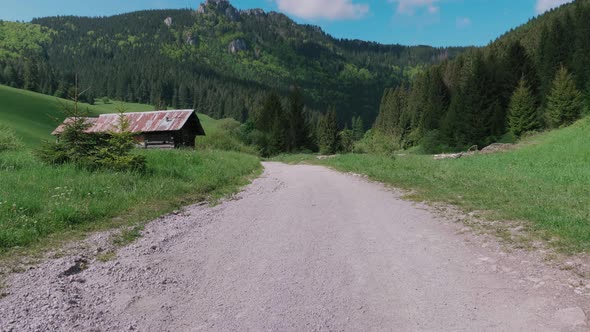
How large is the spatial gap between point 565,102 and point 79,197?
2226 inches

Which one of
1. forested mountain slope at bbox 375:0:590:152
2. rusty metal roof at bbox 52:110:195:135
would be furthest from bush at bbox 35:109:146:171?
forested mountain slope at bbox 375:0:590:152

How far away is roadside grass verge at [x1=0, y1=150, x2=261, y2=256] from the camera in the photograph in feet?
21.8

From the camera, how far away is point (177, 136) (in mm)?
42344

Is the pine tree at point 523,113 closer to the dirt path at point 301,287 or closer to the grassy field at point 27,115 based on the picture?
the grassy field at point 27,115

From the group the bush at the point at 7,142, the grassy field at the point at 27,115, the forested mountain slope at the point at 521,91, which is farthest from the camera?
the forested mountain slope at the point at 521,91

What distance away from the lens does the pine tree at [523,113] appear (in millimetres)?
51312

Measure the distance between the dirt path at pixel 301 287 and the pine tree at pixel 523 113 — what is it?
178ft

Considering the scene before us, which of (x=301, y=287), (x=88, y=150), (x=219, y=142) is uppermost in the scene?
(x=88, y=150)

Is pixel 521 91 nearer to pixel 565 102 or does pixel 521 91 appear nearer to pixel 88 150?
pixel 565 102

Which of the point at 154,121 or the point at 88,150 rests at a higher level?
the point at 154,121

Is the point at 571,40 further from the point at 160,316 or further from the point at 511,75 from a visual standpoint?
the point at 160,316

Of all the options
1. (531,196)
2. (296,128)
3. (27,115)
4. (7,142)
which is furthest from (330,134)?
(531,196)

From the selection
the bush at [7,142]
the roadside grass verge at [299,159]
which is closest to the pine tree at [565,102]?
the roadside grass verge at [299,159]

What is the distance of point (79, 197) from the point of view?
8.93m
